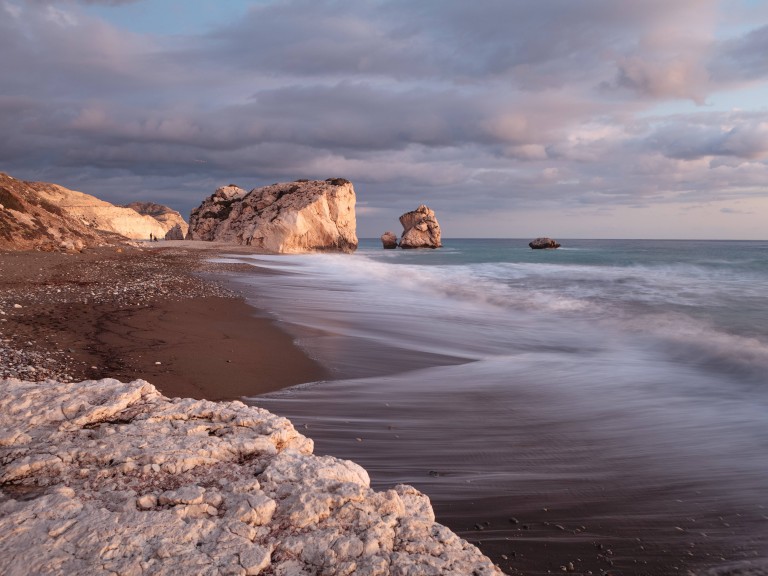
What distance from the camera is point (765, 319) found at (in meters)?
13.4

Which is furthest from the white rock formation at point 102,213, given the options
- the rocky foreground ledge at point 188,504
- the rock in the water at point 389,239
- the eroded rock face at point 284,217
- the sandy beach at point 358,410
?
the rocky foreground ledge at point 188,504

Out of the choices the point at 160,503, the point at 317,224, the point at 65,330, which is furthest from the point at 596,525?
the point at 317,224

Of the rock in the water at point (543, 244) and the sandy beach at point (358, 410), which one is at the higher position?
the rock in the water at point (543, 244)

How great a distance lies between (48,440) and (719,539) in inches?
153

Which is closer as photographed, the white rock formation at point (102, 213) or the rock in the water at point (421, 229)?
the white rock formation at point (102, 213)

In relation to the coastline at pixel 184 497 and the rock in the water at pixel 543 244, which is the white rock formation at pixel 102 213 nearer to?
the rock in the water at pixel 543 244

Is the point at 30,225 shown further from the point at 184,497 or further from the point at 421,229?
the point at 421,229

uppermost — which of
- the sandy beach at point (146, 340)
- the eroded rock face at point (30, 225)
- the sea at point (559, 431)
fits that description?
the eroded rock face at point (30, 225)

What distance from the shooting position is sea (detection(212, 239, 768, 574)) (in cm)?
305

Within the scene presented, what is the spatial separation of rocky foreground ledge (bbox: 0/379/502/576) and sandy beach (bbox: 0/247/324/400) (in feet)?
7.68

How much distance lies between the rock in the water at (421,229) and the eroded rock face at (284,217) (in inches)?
1037

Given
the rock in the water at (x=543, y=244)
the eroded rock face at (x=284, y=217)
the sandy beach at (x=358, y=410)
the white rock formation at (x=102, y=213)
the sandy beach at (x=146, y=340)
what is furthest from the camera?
the rock in the water at (x=543, y=244)

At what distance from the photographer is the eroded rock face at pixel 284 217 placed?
5222 cm

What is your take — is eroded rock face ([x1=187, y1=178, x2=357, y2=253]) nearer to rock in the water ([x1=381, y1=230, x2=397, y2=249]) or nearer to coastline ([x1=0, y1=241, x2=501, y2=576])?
rock in the water ([x1=381, y1=230, x2=397, y2=249])
